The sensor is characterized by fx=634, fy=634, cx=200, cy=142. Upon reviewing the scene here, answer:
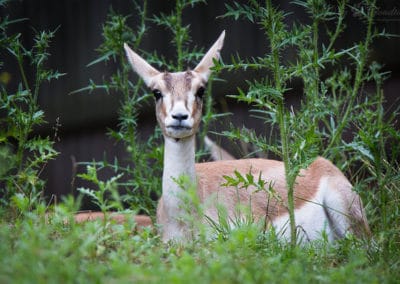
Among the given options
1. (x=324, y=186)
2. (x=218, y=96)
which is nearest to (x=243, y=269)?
(x=324, y=186)

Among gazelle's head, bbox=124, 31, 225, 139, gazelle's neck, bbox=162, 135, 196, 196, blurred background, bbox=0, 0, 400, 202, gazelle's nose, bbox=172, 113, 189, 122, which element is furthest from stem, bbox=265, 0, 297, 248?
blurred background, bbox=0, 0, 400, 202

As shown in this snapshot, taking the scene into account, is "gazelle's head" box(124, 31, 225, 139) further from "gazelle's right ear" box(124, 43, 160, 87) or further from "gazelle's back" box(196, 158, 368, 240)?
"gazelle's back" box(196, 158, 368, 240)

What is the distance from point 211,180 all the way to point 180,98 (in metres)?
0.93

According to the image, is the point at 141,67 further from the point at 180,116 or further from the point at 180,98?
the point at 180,116

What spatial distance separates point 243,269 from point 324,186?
3.06m

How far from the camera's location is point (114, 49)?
5.70m

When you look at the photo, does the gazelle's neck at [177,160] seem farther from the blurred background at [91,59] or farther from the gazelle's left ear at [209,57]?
the blurred background at [91,59]

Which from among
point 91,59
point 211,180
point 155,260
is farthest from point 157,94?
point 91,59

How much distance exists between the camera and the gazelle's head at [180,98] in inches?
197

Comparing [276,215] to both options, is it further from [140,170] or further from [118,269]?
[118,269]

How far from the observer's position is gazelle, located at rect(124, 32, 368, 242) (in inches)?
201

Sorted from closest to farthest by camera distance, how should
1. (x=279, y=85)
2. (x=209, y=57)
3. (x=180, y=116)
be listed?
(x=279, y=85)
(x=180, y=116)
(x=209, y=57)

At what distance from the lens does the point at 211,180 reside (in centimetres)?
571

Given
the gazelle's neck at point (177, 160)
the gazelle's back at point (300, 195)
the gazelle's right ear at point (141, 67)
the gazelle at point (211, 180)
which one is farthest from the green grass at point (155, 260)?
the gazelle's right ear at point (141, 67)
